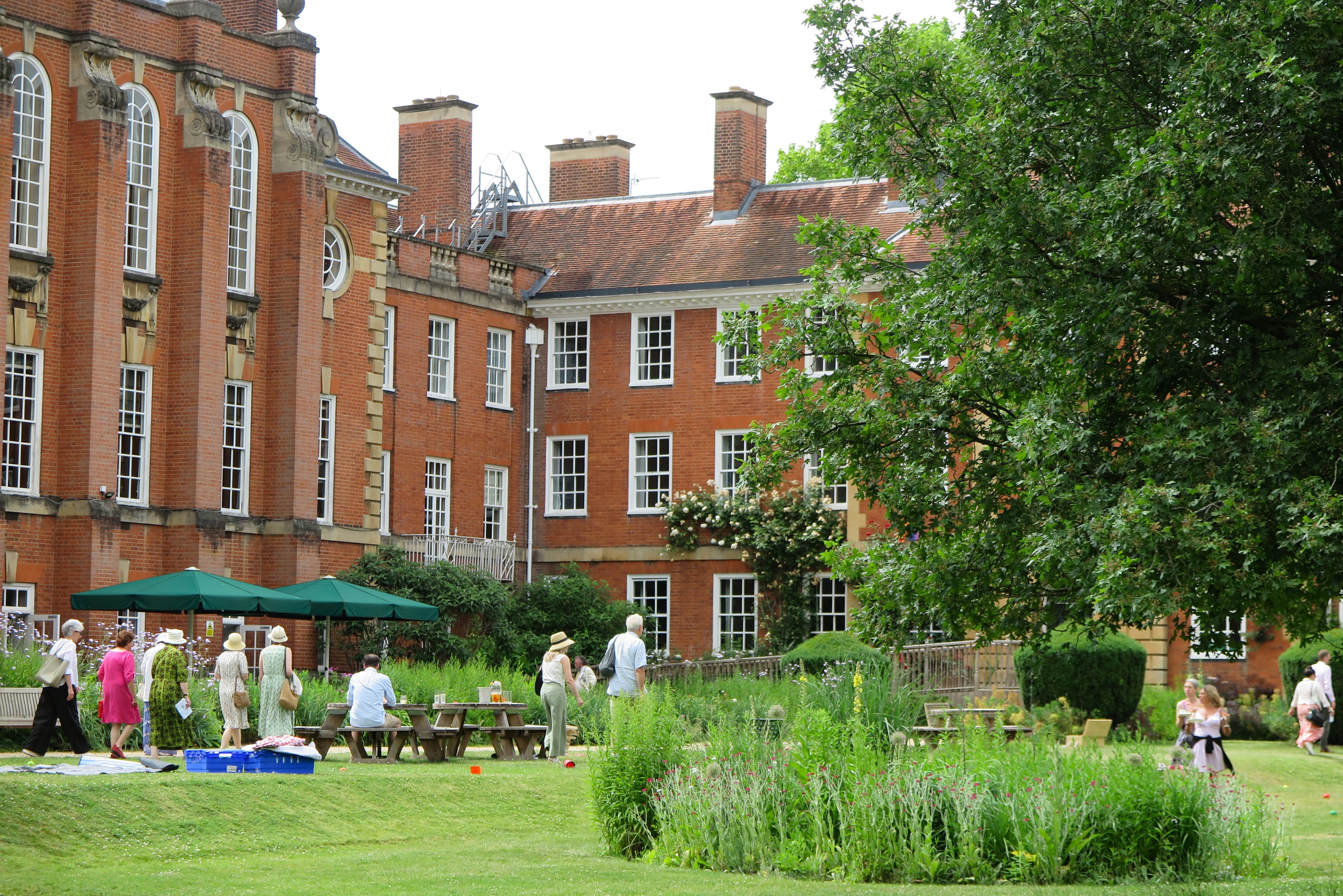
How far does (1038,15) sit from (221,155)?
2146 centimetres

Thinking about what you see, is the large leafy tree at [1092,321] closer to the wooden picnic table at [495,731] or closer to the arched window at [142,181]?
the wooden picnic table at [495,731]

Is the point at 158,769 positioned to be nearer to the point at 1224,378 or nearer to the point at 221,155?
the point at 1224,378

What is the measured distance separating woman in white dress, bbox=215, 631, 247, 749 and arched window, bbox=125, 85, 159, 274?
11.5 meters

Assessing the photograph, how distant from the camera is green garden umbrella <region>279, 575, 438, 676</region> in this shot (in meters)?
27.3

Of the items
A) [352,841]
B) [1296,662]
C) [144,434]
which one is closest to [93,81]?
[144,434]

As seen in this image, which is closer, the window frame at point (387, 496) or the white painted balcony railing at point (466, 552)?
the white painted balcony railing at point (466, 552)

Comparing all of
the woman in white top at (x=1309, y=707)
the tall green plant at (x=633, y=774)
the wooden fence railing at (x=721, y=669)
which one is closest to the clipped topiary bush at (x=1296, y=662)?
the woman in white top at (x=1309, y=707)

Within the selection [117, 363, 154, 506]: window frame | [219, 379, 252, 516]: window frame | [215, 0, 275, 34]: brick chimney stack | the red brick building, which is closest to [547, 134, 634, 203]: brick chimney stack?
the red brick building

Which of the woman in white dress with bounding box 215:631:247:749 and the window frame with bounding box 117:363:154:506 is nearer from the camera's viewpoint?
the woman in white dress with bounding box 215:631:247:749

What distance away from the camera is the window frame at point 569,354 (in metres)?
41.7

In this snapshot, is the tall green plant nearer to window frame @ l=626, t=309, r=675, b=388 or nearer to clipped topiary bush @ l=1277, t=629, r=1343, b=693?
clipped topiary bush @ l=1277, t=629, r=1343, b=693

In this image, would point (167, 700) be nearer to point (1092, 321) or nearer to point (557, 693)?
point (557, 693)

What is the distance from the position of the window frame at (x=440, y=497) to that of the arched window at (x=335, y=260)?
5046 mm

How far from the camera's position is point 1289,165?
10828 mm
